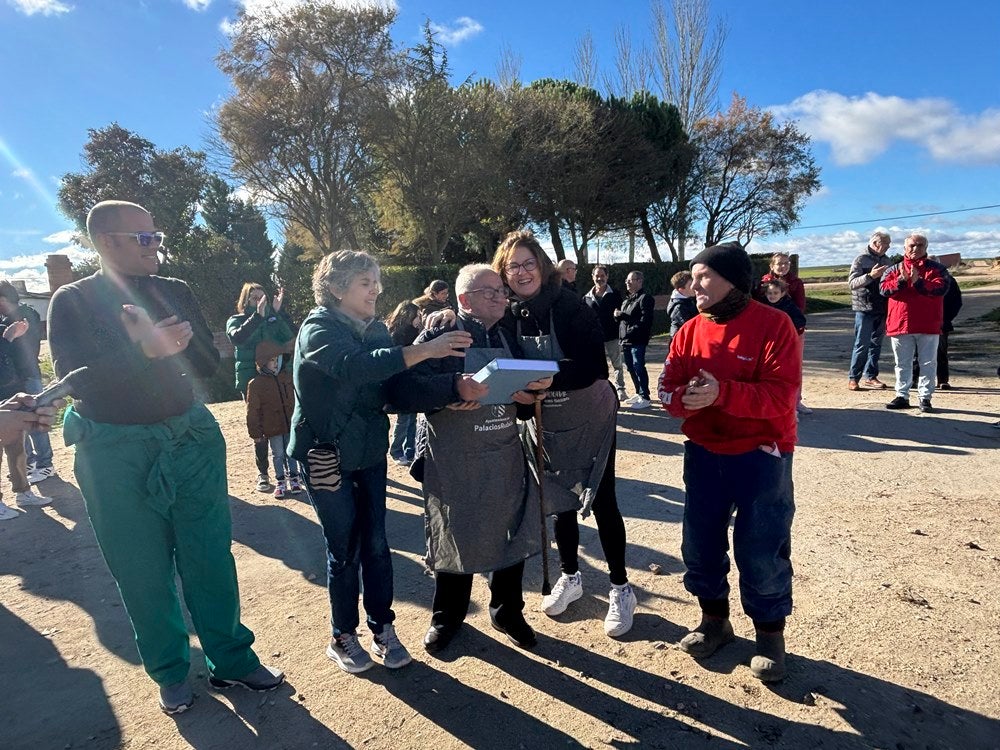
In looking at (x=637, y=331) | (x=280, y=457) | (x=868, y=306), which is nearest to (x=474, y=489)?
(x=280, y=457)

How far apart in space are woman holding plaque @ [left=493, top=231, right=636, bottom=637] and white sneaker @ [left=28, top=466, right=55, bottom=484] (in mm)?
6165

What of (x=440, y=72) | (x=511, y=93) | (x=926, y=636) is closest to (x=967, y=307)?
(x=511, y=93)

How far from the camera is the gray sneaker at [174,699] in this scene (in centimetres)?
269

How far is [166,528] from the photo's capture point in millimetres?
2682

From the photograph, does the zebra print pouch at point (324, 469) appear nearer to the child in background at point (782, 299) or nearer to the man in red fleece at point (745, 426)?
the man in red fleece at point (745, 426)

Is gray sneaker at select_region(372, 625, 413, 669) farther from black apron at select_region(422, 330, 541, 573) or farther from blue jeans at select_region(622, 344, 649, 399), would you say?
blue jeans at select_region(622, 344, 649, 399)

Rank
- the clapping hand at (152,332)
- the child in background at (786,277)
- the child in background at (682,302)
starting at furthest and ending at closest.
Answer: the child in background at (682,302), the child in background at (786,277), the clapping hand at (152,332)

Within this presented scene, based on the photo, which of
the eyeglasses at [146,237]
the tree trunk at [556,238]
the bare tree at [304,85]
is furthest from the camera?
the tree trunk at [556,238]

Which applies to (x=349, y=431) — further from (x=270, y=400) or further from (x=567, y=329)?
(x=270, y=400)

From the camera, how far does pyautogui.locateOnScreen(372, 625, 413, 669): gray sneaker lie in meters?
2.91

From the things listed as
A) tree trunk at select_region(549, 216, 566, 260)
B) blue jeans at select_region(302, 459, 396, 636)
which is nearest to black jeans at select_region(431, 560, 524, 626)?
blue jeans at select_region(302, 459, 396, 636)

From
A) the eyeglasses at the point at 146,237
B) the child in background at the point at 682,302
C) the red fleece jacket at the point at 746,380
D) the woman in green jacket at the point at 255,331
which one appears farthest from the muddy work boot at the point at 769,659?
the child in background at the point at 682,302

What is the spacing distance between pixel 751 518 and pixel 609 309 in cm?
→ 597

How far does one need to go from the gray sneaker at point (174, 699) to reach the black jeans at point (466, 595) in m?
1.19
